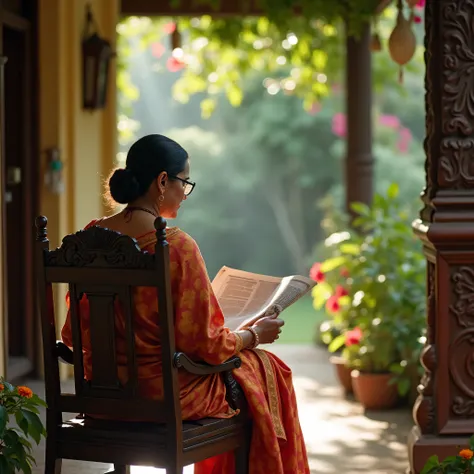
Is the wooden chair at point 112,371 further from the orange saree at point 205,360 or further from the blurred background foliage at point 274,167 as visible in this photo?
the blurred background foliage at point 274,167

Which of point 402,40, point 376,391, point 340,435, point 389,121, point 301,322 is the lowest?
point 301,322

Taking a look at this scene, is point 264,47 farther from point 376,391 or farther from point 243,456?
point 243,456

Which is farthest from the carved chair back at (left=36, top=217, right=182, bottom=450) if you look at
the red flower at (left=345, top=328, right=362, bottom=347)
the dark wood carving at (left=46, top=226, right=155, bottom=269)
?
the red flower at (left=345, top=328, right=362, bottom=347)

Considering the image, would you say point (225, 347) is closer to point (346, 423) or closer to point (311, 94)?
point (346, 423)

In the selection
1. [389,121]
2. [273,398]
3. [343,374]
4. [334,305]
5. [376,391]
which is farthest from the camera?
[389,121]

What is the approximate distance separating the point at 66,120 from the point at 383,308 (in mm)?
2126

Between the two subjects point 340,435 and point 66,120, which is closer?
point 340,435

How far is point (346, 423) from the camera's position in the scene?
17.8 ft

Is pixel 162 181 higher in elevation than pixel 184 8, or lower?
lower

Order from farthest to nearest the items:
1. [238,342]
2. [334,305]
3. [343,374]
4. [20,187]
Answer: [334,305] < [20,187] < [343,374] < [238,342]

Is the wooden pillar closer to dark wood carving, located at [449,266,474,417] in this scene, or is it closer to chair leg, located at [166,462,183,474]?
dark wood carving, located at [449,266,474,417]

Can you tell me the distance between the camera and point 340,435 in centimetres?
514

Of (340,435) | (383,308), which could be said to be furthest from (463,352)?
(383,308)

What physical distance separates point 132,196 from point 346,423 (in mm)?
2693
